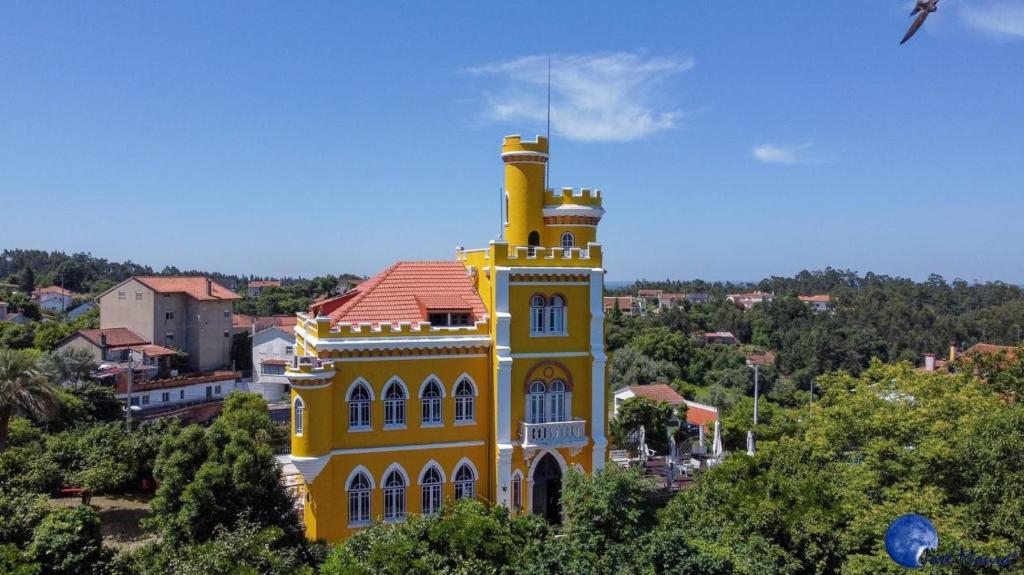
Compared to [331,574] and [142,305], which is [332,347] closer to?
[331,574]

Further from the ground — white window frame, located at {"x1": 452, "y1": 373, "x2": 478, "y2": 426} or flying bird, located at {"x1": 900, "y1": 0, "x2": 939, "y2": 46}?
flying bird, located at {"x1": 900, "y1": 0, "x2": 939, "y2": 46}

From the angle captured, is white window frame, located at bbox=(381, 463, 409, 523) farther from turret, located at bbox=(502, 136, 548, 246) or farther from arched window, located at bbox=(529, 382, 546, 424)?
turret, located at bbox=(502, 136, 548, 246)

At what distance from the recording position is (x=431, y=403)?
72.5 ft

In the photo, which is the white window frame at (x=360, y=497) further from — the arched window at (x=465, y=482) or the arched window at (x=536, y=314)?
the arched window at (x=536, y=314)

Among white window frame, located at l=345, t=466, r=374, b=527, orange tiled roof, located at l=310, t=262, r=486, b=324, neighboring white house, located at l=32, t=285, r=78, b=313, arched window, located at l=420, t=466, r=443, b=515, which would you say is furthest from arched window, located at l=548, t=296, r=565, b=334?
neighboring white house, located at l=32, t=285, r=78, b=313

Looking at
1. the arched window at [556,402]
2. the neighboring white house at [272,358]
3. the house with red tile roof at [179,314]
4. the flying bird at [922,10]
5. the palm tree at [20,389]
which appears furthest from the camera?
the neighboring white house at [272,358]

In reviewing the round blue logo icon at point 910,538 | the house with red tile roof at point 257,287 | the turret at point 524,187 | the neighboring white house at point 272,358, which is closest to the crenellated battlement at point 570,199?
the turret at point 524,187

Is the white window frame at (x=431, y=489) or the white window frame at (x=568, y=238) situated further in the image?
the white window frame at (x=568, y=238)

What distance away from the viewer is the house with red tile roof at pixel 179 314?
52.8 m

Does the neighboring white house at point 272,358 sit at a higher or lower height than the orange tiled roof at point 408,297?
lower

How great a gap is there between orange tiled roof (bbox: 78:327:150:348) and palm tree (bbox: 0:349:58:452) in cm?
2052

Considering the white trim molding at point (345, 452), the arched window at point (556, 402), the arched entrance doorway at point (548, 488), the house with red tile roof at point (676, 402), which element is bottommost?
the house with red tile roof at point (676, 402)

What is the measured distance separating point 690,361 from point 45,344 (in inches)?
2206

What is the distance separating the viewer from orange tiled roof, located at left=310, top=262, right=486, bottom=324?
73.7 ft
